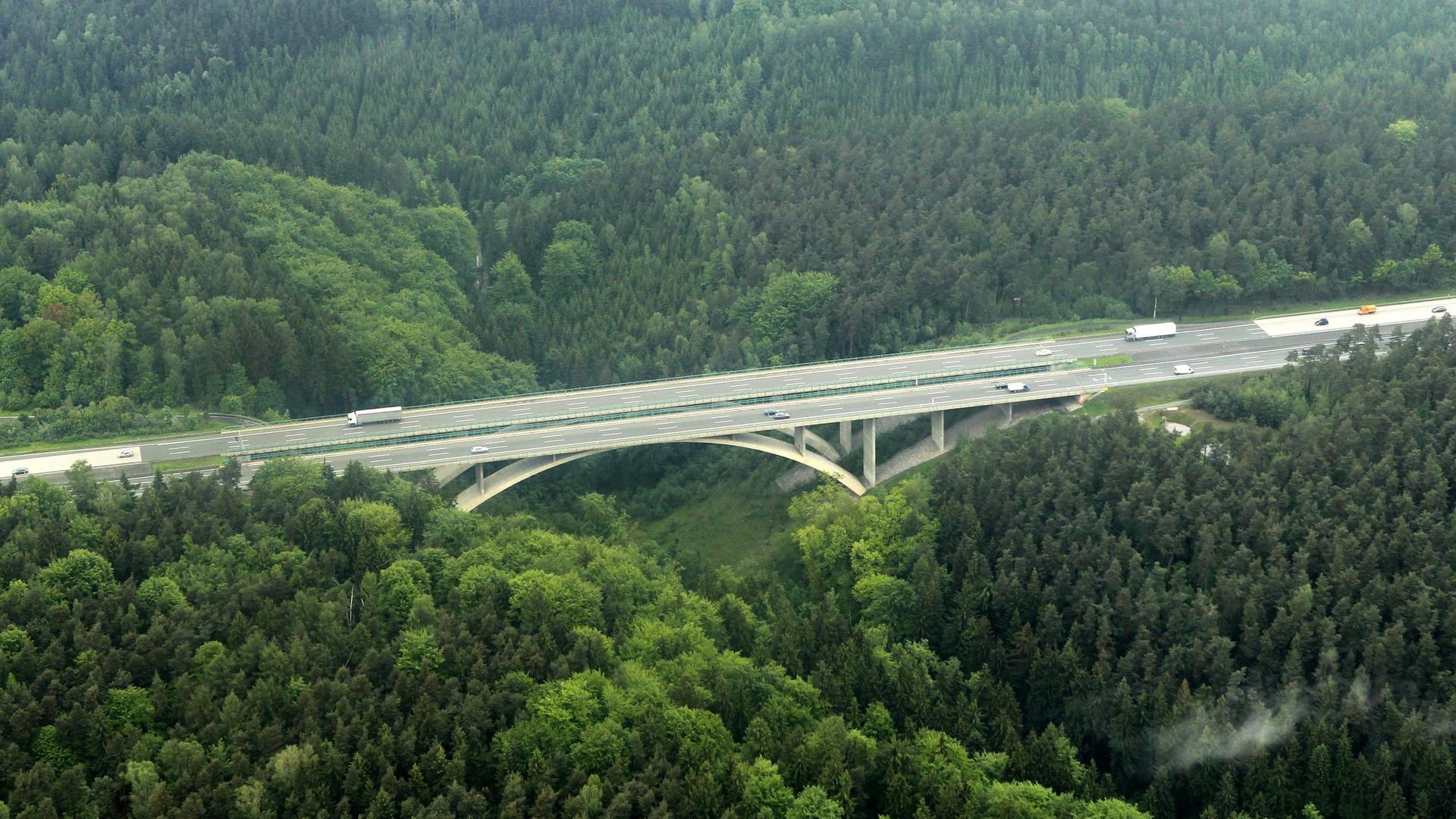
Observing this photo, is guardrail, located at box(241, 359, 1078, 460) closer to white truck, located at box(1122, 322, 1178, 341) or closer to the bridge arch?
the bridge arch

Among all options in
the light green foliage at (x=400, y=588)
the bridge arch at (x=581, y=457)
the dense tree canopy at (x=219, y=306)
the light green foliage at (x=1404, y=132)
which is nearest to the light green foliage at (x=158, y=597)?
the light green foliage at (x=400, y=588)

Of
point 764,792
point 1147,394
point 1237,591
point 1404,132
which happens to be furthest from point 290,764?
point 1404,132

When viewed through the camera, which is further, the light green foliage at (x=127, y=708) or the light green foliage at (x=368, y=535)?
the light green foliage at (x=368, y=535)

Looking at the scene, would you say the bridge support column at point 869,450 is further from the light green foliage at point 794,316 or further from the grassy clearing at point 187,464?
the grassy clearing at point 187,464

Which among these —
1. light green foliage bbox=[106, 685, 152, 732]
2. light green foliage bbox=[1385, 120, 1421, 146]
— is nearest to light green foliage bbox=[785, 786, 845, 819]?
light green foliage bbox=[106, 685, 152, 732]

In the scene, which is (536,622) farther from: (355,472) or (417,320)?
(417,320)

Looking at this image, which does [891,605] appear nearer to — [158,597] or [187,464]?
[158,597]
